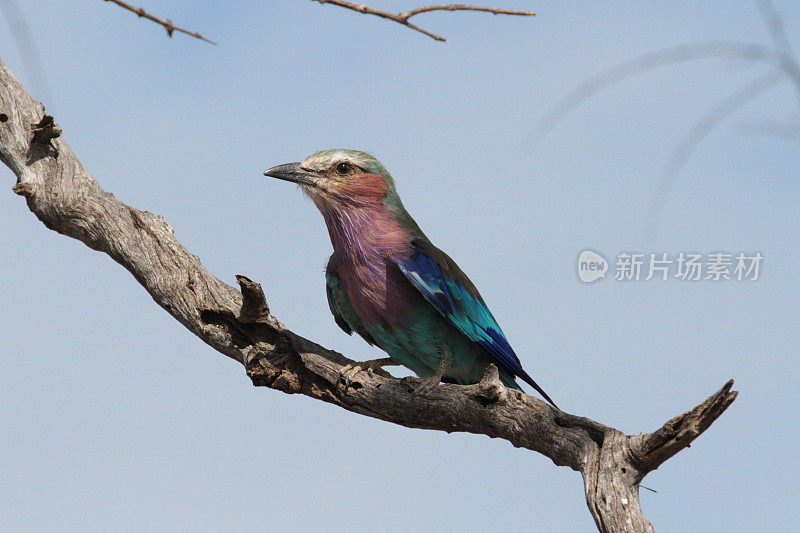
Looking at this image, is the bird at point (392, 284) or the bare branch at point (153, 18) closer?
the bare branch at point (153, 18)

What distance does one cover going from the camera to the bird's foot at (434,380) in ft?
17.1

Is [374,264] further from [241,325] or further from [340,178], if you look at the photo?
[241,325]

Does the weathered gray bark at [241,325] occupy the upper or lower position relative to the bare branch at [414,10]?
lower

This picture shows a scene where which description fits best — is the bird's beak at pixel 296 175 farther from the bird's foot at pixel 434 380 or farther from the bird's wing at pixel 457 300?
the bird's foot at pixel 434 380

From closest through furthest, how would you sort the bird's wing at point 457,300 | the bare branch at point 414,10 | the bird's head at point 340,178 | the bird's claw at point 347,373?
the bare branch at point 414,10 → the bird's claw at point 347,373 → the bird's wing at point 457,300 → the bird's head at point 340,178

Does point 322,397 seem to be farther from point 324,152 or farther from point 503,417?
point 324,152

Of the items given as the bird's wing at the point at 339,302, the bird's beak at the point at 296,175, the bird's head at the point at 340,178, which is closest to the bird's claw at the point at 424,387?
the bird's wing at the point at 339,302

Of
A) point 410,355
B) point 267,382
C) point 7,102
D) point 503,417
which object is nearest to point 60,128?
point 7,102

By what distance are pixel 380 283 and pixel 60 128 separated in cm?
241

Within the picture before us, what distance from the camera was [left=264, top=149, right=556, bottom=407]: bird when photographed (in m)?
5.59

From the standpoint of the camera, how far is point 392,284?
18.4 ft

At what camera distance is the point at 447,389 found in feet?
17.0

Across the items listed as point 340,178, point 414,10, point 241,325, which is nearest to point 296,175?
point 340,178

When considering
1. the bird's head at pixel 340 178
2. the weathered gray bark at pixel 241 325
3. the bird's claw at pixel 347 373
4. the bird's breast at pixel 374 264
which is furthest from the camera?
the bird's head at pixel 340 178
